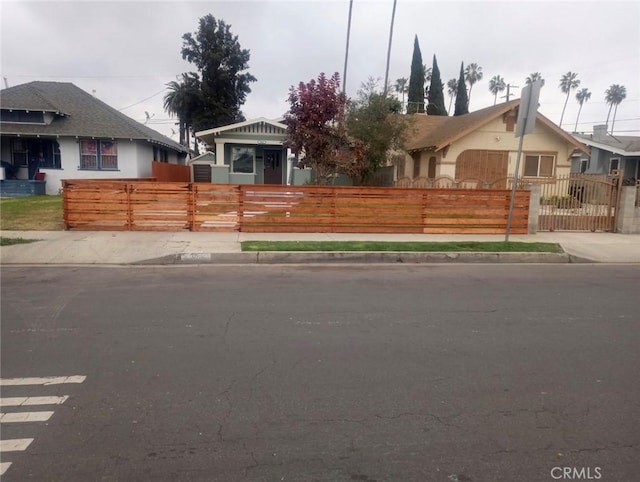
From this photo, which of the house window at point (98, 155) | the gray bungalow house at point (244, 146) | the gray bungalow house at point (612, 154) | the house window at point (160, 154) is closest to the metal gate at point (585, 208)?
the gray bungalow house at point (244, 146)

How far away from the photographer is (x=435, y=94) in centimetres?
4609

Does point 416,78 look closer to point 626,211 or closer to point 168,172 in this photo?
point 168,172

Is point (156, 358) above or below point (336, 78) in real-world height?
below

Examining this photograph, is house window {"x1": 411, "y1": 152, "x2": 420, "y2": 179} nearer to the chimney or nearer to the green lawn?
the chimney

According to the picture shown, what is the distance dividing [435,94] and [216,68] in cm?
2017

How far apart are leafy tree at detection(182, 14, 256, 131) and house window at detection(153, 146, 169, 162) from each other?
32.7 feet

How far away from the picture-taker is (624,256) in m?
11.0

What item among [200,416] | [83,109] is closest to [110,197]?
[200,416]

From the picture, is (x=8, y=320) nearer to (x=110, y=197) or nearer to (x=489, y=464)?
(x=489, y=464)

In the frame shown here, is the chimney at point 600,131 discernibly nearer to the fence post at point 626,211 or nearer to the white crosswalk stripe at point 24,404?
the fence post at point 626,211

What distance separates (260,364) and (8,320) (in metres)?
3.31

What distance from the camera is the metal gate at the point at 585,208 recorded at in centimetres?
1413

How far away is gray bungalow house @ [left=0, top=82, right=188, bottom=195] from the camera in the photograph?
22.6 metres

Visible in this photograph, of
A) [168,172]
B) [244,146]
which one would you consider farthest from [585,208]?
[168,172]
